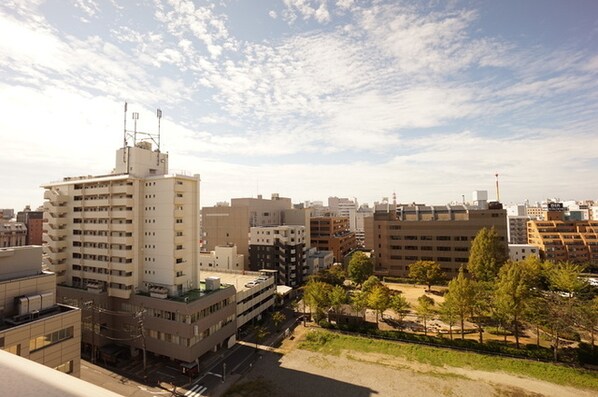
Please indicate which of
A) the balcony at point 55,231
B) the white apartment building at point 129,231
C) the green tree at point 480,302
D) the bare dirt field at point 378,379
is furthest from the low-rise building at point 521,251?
the balcony at point 55,231

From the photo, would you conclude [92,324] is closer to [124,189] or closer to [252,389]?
[124,189]

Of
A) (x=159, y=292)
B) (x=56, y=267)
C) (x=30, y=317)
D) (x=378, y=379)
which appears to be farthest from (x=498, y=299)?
(x=56, y=267)

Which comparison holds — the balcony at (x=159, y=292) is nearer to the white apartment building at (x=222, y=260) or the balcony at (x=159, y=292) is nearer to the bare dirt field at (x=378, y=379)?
the bare dirt field at (x=378, y=379)

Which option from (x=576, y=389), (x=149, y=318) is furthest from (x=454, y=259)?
(x=149, y=318)

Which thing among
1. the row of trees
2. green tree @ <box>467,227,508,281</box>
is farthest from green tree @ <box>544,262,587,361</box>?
green tree @ <box>467,227,508,281</box>

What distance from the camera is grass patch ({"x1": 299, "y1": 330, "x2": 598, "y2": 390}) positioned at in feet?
122

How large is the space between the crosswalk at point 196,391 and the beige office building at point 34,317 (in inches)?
436

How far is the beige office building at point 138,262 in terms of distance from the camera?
42.8 m

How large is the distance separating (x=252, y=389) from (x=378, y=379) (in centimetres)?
1421

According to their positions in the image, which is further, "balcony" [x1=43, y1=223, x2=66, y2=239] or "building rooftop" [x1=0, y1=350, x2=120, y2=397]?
"balcony" [x1=43, y1=223, x2=66, y2=239]

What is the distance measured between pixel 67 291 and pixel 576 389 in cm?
6659

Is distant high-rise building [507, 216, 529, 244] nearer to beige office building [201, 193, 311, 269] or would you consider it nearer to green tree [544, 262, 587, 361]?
green tree [544, 262, 587, 361]

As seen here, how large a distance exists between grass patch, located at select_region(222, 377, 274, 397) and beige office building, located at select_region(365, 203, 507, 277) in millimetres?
57562

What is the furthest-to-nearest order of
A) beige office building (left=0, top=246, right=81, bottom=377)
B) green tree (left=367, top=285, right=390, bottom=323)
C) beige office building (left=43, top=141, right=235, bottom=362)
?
green tree (left=367, top=285, right=390, bottom=323) < beige office building (left=43, top=141, right=235, bottom=362) < beige office building (left=0, top=246, right=81, bottom=377)
